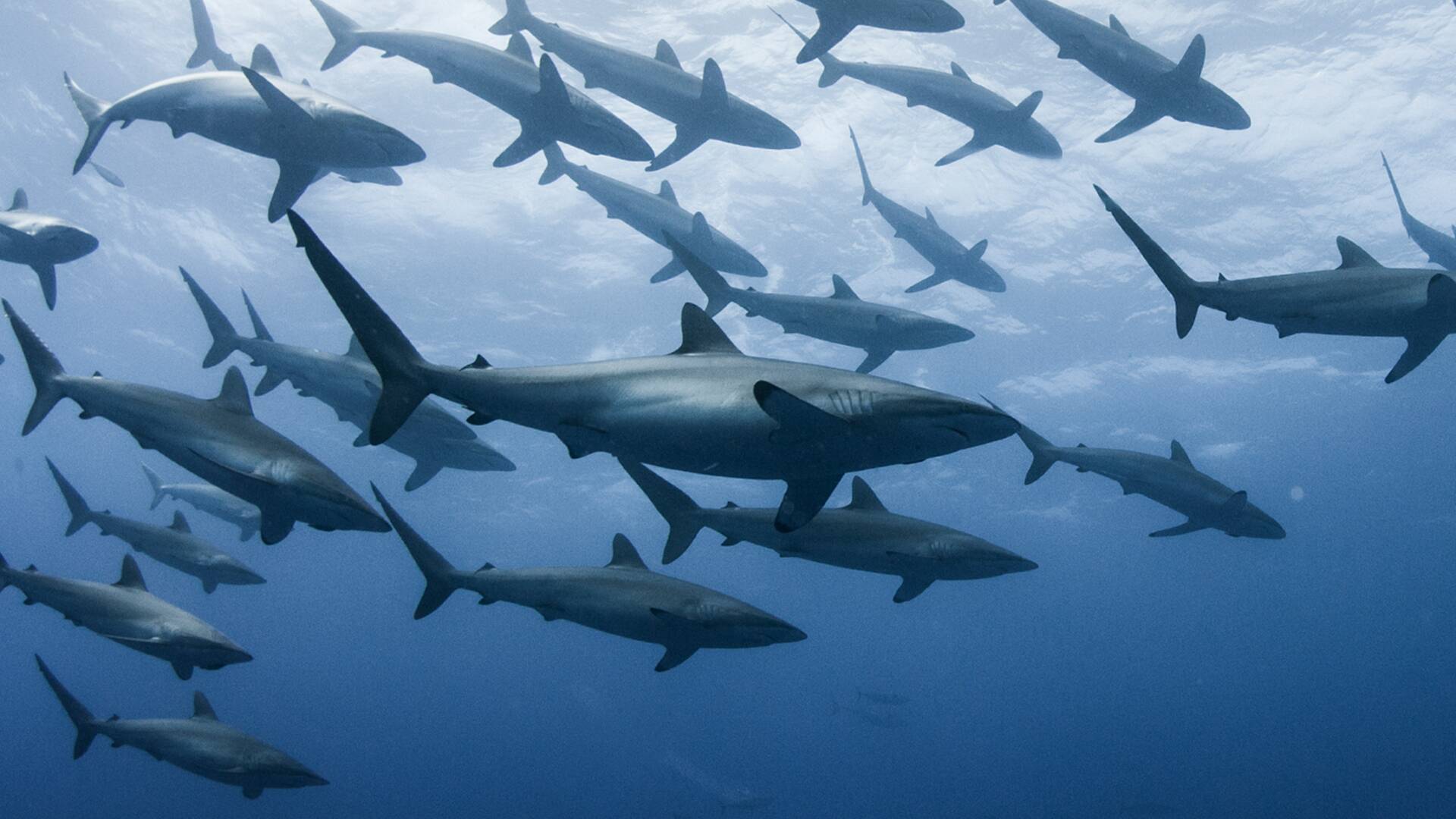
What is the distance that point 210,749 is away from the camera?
7547 millimetres

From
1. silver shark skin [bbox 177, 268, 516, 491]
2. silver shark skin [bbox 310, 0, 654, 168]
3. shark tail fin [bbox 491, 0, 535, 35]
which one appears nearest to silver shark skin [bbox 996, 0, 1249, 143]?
silver shark skin [bbox 310, 0, 654, 168]

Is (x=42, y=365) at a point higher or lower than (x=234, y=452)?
higher

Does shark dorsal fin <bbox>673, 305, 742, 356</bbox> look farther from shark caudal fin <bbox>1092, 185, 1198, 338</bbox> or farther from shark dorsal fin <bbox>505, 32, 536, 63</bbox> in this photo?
shark dorsal fin <bbox>505, 32, 536, 63</bbox>

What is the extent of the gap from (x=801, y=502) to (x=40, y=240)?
756cm

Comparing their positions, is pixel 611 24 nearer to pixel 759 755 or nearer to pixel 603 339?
pixel 603 339

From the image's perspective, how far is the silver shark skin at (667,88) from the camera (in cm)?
835

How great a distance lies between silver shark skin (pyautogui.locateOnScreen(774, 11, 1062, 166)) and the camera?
963 cm

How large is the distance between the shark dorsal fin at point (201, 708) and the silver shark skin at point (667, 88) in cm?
724

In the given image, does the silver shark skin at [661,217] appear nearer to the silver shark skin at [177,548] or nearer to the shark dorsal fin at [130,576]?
the silver shark skin at [177,548]

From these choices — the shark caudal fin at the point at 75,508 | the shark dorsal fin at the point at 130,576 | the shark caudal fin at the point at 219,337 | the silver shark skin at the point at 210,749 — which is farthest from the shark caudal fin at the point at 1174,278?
the shark caudal fin at the point at 75,508

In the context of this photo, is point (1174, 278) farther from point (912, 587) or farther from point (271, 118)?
point (271, 118)

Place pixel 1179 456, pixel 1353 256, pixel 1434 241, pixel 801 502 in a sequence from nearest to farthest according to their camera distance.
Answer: pixel 801 502 < pixel 1353 256 < pixel 1179 456 < pixel 1434 241

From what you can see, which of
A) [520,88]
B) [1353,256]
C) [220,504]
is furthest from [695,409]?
[220,504]

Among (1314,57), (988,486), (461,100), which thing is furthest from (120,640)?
(988,486)
